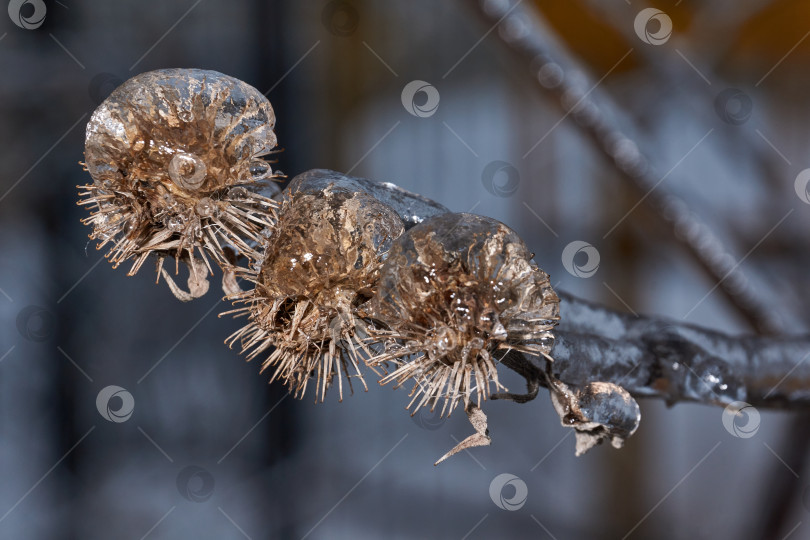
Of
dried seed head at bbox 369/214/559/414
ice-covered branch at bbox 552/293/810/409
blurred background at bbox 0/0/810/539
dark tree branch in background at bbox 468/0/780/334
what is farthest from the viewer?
blurred background at bbox 0/0/810/539

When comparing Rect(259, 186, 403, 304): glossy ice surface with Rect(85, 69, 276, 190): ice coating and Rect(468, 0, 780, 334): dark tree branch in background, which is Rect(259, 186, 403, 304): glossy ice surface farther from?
Rect(468, 0, 780, 334): dark tree branch in background

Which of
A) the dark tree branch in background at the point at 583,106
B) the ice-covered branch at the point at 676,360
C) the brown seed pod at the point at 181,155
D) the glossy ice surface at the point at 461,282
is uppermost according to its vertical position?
the dark tree branch in background at the point at 583,106

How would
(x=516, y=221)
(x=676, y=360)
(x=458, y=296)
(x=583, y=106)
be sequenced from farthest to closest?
(x=516, y=221), (x=583, y=106), (x=676, y=360), (x=458, y=296)

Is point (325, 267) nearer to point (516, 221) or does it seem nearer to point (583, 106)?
point (583, 106)

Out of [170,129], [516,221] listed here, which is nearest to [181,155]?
[170,129]

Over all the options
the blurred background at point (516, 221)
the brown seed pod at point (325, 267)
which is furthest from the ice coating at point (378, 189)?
the blurred background at point (516, 221)

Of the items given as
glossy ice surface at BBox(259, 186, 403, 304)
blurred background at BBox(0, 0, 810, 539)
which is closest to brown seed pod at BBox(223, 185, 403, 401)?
glossy ice surface at BBox(259, 186, 403, 304)

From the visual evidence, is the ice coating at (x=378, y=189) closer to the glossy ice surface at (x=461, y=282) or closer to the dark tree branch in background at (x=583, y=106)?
the glossy ice surface at (x=461, y=282)
